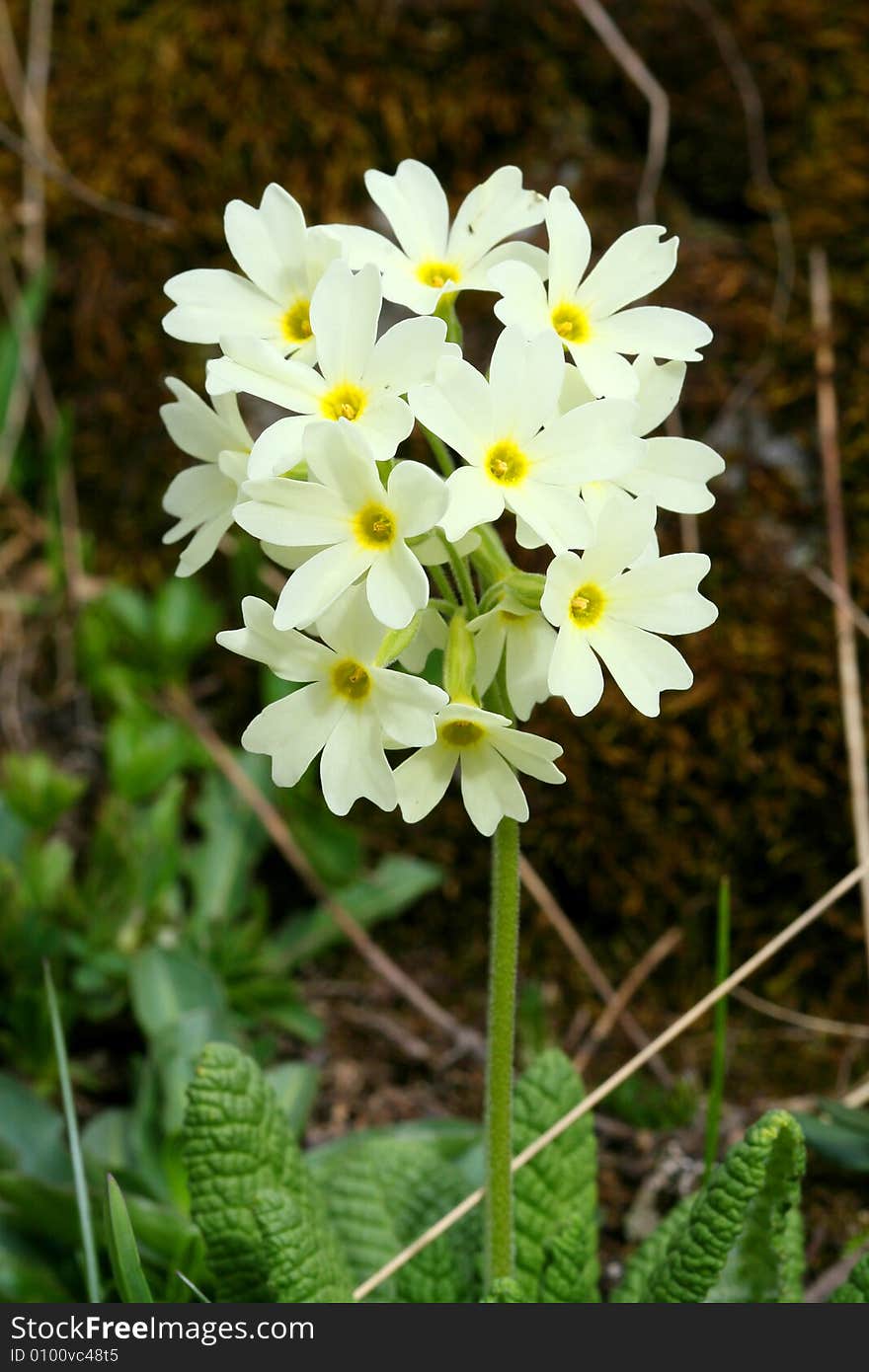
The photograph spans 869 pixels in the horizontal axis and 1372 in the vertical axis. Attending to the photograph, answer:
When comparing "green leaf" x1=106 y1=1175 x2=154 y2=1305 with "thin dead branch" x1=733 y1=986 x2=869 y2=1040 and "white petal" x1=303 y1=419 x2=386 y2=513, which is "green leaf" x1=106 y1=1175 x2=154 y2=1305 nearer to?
"white petal" x1=303 y1=419 x2=386 y2=513

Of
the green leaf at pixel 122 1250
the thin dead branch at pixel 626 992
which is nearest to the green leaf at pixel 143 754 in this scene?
the thin dead branch at pixel 626 992

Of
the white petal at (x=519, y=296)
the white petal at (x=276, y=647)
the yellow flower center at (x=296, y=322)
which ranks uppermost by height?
the yellow flower center at (x=296, y=322)

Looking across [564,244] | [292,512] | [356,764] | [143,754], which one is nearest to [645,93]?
[564,244]

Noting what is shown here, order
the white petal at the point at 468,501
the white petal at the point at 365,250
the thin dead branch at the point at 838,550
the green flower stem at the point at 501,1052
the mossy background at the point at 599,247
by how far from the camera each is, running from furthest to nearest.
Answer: the mossy background at the point at 599,247
the thin dead branch at the point at 838,550
the green flower stem at the point at 501,1052
the white petal at the point at 365,250
the white petal at the point at 468,501

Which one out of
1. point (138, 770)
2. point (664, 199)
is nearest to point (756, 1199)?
point (138, 770)

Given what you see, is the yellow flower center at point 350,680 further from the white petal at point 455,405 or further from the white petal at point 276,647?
the white petal at point 455,405

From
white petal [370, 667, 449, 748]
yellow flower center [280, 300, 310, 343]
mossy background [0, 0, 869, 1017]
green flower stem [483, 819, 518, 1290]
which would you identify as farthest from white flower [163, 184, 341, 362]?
mossy background [0, 0, 869, 1017]

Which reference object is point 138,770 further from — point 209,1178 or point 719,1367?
point 719,1367
